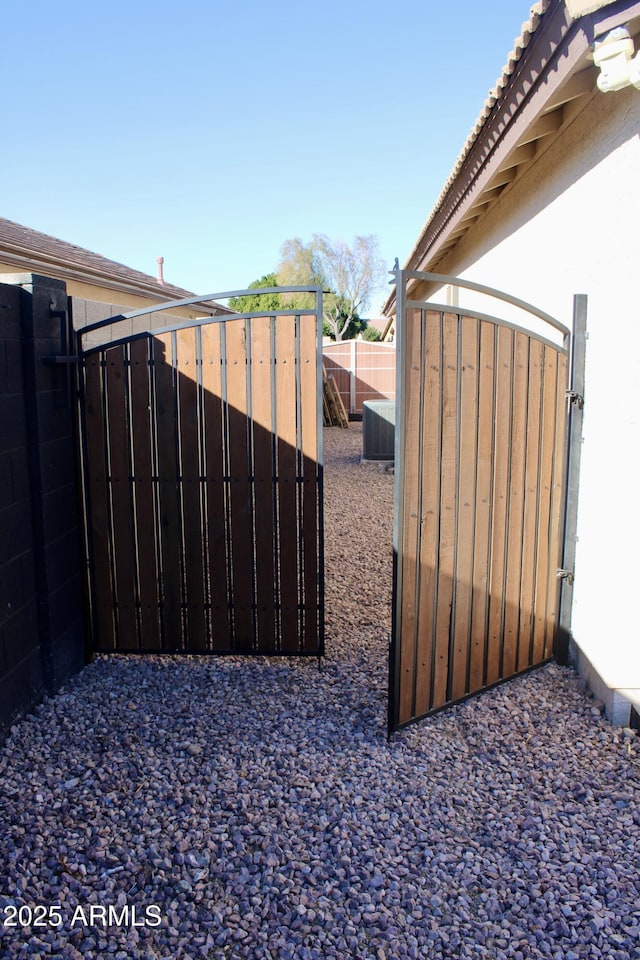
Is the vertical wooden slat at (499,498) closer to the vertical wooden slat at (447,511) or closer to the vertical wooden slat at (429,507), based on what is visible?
the vertical wooden slat at (447,511)

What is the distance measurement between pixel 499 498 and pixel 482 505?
140 mm

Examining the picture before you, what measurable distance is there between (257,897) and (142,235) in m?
45.0

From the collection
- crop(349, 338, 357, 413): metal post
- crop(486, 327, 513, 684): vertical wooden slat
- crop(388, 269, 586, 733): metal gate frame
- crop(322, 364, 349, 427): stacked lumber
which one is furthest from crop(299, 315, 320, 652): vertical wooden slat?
crop(349, 338, 357, 413): metal post

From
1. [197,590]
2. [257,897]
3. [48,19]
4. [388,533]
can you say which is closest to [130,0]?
[48,19]

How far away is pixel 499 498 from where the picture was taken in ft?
11.4

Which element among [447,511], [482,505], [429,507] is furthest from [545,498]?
[429,507]

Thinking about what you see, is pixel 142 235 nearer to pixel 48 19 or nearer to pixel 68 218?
pixel 68 218

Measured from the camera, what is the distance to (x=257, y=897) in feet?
7.03

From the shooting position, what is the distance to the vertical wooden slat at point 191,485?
3727 mm

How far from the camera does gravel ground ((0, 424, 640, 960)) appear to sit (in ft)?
6.61

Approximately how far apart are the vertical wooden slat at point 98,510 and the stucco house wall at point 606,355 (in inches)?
110

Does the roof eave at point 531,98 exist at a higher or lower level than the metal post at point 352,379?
higher

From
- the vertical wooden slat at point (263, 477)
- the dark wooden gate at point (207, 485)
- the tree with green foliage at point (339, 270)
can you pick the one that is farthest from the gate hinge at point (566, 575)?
the tree with green foliage at point (339, 270)

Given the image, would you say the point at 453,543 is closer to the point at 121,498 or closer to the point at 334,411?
the point at 121,498
